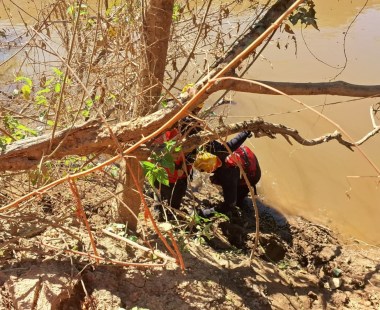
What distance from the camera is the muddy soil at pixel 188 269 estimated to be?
2.03 metres

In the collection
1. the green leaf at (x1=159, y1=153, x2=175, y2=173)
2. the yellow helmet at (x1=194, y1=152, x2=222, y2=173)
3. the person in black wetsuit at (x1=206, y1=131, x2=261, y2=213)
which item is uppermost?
A: the green leaf at (x1=159, y1=153, x2=175, y2=173)

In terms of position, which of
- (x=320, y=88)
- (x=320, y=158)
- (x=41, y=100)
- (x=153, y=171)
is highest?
(x=320, y=88)

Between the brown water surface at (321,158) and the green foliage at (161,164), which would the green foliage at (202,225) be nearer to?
the green foliage at (161,164)

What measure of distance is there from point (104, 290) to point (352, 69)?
5428 mm

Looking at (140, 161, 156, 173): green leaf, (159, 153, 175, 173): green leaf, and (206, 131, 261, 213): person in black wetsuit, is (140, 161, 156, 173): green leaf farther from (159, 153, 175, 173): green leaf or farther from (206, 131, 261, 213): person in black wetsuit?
(206, 131, 261, 213): person in black wetsuit

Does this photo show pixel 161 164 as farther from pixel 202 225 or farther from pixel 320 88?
pixel 202 225

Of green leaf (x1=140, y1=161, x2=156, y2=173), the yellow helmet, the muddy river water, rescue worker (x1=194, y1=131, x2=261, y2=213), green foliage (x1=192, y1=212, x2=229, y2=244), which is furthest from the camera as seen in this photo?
the muddy river water

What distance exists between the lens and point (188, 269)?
8.09 feet

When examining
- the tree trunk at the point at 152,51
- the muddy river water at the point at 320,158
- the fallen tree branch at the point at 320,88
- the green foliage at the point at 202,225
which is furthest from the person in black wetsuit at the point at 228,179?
the fallen tree branch at the point at 320,88

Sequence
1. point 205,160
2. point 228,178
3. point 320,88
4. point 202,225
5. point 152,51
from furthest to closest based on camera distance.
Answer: point 228,178
point 202,225
point 205,160
point 152,51
point 320,88

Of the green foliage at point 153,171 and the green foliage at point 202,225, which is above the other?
the green foliage at point 153,171

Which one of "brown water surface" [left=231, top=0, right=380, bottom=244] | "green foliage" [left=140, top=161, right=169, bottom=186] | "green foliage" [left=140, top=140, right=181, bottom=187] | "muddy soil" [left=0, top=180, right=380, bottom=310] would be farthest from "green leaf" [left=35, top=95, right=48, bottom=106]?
"brown water surface" [left=231, top=0, right=380, bottom=244]

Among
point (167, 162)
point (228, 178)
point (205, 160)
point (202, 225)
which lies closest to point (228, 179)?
point (228, 178)

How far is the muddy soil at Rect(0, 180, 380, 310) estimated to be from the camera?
2.03m
